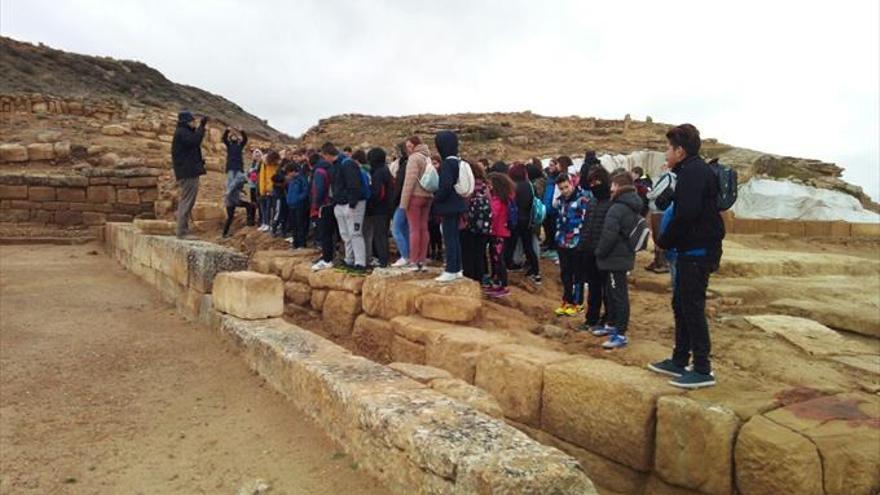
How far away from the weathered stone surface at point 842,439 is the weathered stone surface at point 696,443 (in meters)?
0.34

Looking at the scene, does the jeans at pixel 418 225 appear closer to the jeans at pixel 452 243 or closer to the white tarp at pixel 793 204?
Answer: the jeans at pixel 452 243

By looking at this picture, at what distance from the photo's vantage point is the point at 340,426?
3.93 meters

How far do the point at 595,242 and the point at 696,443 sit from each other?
97.8 inches

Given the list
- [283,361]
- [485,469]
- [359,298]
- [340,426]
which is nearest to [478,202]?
[359,298]

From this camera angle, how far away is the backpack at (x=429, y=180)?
22.9ft

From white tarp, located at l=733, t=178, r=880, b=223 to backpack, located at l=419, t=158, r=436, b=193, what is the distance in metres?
11.4

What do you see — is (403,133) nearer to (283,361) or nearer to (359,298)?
(359,298)

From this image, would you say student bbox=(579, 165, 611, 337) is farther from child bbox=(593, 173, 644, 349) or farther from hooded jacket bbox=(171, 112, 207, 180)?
hooded jacket bbox=(171, 112, 207, 180)

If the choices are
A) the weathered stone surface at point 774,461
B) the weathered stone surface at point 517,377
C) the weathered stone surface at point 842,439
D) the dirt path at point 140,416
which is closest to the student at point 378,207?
the dirt path at point 140,416

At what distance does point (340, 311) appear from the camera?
287 inches

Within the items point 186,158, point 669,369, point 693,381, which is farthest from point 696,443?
point 186,158

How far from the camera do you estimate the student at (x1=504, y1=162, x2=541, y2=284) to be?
8141 millimetres

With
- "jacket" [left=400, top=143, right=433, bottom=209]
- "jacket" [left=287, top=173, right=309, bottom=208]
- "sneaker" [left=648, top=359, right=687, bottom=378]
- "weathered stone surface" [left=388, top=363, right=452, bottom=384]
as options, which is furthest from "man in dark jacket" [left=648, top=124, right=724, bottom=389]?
"jacket" [left=287, top=173, right=309, bottom=208]

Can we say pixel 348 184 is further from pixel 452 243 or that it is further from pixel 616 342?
pixel 616 342
